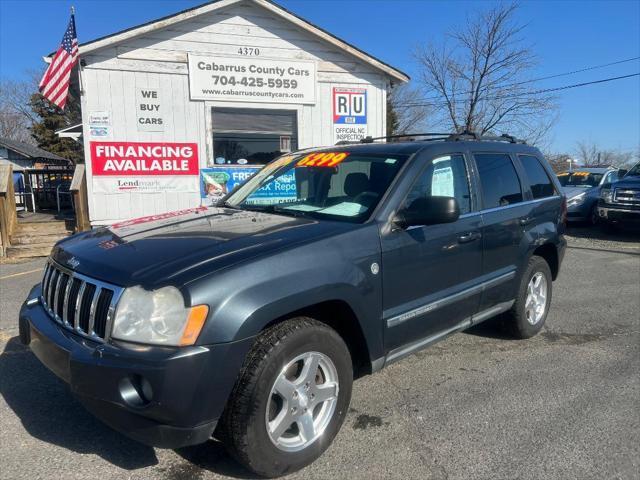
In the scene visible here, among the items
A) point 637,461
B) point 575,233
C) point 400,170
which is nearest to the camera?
point 637,461

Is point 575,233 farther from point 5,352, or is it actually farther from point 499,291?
point 5,352

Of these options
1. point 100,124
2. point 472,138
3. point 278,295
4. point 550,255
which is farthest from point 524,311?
point 100,124

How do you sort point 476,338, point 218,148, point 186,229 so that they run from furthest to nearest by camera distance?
point 218,148
point 476,338
point 186,229

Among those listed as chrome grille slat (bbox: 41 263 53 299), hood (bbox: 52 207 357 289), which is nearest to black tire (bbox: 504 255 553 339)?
hood (bbox: 52 207 357 289)

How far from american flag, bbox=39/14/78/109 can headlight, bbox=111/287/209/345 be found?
8.15 metres

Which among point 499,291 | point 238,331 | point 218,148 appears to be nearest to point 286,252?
point 238,331

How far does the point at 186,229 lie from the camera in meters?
3.16

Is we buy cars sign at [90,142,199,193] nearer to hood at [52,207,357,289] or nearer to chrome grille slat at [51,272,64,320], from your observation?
hood at [52,207,357,289]

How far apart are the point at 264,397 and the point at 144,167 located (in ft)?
26.7

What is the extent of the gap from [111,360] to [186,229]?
1076 mm

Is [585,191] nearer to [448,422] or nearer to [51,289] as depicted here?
[448,422]

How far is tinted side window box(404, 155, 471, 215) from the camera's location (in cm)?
352

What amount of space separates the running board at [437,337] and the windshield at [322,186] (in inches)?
35.5

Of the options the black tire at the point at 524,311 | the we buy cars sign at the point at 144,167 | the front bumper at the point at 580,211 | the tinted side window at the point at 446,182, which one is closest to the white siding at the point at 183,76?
the we buy cars sign at the point at 144,167
